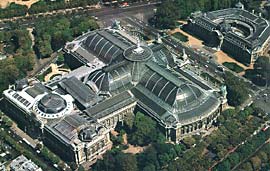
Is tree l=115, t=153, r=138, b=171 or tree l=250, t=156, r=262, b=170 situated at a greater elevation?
tree l=115, t=153, r=138, b=171

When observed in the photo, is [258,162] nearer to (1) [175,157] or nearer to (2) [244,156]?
(2) [244,156]

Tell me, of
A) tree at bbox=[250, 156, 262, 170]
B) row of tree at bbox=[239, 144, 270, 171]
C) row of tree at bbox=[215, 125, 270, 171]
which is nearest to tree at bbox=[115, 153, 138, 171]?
row of tree at bbox=[215, 125, 270, 171]

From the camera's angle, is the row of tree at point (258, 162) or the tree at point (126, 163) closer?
the tree at point (126, 163)

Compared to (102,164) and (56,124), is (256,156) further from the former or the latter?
(56,124)

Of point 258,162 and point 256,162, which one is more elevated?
point 256,162

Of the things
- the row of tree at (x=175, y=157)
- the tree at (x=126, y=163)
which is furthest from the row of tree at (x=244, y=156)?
the tree at (x=126, y=163)

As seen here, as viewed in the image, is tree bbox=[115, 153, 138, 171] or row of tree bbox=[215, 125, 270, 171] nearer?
tree bbox=[115, 153, 138, 171]

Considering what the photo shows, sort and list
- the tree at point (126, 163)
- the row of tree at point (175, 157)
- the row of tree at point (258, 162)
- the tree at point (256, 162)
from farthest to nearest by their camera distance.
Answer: the tree at point (256, 162) → the row of tree at point (175, 157) → the row of tree at point (258, 162) → the tree at point (126, 163)

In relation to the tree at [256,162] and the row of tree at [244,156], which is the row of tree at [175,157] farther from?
the tree at [256,162]

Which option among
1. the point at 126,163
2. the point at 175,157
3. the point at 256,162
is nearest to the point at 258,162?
the point at 256,162

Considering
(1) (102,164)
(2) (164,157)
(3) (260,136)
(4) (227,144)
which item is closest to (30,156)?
(1) (102,164)

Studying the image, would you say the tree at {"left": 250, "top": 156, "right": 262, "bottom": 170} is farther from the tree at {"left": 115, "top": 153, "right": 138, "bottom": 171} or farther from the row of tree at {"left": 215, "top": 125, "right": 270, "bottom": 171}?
the tree at {"left": 115, "top": 153, "right": 138, "bottom": 171}
